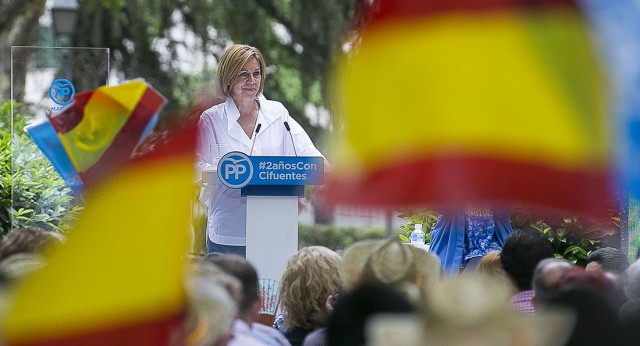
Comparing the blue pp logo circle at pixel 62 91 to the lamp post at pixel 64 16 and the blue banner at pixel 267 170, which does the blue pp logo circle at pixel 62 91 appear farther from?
the lamp post at pixel 64 16

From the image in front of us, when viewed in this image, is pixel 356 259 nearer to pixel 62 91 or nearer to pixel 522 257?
pixel 522 257

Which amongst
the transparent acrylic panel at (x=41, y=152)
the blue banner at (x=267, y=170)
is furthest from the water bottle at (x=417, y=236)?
the transparent acrylic panel at (x=41, y=152)

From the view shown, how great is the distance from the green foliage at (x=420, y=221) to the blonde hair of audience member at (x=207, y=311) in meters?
4.52

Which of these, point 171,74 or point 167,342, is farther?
point 171,74

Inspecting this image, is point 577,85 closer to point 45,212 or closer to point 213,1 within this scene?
point 45,212

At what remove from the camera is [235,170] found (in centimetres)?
667

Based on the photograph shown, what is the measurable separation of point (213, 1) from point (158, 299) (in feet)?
46.5

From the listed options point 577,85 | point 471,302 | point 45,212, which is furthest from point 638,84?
point 45,212

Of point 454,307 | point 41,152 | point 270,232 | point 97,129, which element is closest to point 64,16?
point 41,152

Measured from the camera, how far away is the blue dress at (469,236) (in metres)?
6.71

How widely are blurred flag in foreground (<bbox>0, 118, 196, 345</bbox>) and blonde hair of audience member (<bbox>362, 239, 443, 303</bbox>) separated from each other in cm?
58

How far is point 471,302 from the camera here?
2662mm

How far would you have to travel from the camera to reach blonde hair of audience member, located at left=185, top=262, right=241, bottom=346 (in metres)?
2.91

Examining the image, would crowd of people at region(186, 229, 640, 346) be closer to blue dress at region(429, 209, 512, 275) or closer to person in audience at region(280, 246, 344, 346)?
person in audience at region(280, 246, 344, 346)
